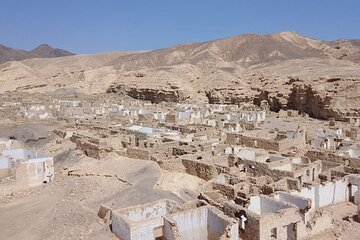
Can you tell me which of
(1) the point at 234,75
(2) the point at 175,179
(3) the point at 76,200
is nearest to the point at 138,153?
(2) the point at 175,179

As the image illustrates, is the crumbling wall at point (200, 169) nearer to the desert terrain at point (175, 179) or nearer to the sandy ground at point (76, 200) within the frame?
the desert terrain at point (175, 179)

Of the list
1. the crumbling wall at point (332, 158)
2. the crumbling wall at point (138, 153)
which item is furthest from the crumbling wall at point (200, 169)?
the crumbling wall at point (332, 158)

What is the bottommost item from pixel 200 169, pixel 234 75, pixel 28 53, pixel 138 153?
pixel 200 169

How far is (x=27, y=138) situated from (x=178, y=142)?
1083 centimetres

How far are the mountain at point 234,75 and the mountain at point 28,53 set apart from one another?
136ft

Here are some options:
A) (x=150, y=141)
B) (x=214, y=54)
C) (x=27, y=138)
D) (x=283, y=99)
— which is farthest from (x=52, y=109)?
(x=214, y=54)

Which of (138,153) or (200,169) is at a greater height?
(138,153)

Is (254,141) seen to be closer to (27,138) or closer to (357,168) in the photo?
(357,168)

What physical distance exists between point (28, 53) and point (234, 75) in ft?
381

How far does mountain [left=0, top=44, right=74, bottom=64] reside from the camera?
13900 centimetres

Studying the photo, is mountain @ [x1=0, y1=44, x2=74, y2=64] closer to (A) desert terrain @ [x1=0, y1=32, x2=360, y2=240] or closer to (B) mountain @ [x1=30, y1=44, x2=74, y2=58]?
(B) mountain @ [x1=30, y1=44, x2=74, y2=58]

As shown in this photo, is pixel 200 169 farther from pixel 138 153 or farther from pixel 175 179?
pixel 138 153

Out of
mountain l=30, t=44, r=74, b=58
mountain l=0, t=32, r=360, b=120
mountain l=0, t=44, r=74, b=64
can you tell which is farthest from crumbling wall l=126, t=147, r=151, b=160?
mountain l=30, t=44, r=74, b=58

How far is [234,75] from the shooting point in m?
57.0
